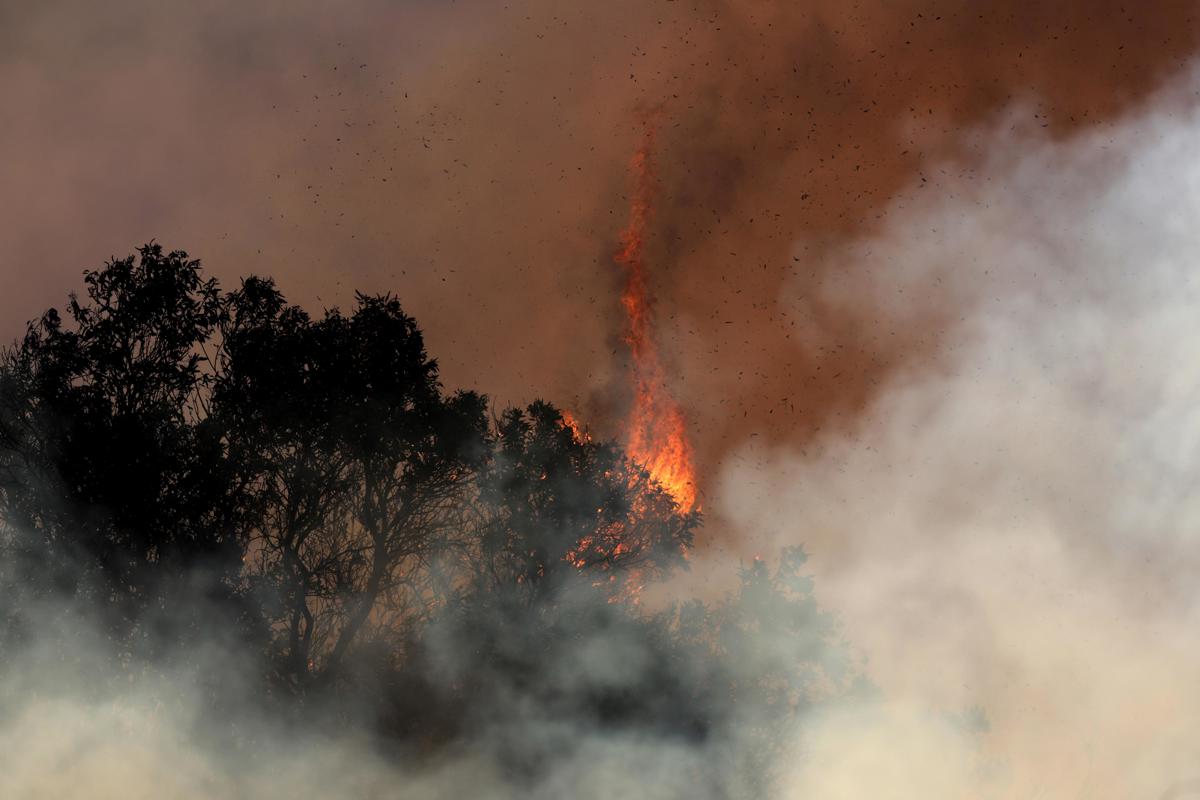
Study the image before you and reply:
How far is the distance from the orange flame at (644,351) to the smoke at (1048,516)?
26.0 ft

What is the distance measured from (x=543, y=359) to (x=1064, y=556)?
11.9 m

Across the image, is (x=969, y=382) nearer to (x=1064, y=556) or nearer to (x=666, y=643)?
(x=1064, y=556)

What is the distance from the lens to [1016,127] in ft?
73.6

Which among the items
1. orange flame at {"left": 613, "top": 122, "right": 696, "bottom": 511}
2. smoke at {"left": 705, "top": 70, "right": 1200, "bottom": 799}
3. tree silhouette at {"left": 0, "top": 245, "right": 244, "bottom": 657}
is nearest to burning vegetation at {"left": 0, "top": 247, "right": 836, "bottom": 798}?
tree silhouette at {"left": 0, "top": 245, "right": 244, "bottom": 657}

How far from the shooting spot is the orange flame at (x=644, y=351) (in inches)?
1037

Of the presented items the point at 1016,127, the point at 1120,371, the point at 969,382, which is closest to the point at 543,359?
the point at 1016,127

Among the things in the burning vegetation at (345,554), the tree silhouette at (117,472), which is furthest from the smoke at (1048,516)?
the tree silhouette at (117,472)

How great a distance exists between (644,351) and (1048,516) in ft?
40.8

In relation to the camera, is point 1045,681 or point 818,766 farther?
point 818,766

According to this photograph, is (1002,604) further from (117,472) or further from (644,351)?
(644,351)

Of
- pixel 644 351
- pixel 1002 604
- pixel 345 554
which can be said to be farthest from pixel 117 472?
pixel 644 351

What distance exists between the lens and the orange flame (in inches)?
1037

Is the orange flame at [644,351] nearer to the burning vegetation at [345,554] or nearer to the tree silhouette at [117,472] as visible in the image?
the burning vegetation at [345,554]

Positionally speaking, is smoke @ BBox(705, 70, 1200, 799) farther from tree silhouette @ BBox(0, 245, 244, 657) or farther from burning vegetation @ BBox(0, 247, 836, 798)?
tree silhouette @ BBox(0, 245, 244, 657)
